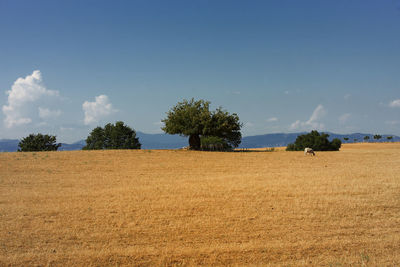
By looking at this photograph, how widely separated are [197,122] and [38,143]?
4547 centimetres

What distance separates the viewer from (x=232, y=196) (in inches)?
504

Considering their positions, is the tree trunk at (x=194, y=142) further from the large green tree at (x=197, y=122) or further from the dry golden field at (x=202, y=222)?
the dry golden field at (x=202, y=222)

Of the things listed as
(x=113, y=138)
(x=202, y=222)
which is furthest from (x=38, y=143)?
(x=202, y=222)

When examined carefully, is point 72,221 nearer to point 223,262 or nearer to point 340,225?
point 223,262

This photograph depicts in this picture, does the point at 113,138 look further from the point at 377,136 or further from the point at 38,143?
the point at 377,136

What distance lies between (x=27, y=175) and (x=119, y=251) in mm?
14257

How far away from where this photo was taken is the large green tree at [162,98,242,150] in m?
38.1

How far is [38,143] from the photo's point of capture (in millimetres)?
67688

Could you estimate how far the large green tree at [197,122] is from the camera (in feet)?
125

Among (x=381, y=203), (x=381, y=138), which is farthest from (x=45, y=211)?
(x=381, y=138)

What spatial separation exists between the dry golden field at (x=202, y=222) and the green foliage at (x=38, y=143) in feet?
183

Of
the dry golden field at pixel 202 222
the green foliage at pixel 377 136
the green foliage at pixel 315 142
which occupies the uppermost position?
the green foliage at pixel 377 136

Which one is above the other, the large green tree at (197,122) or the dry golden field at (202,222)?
the large green tree at (197,122)

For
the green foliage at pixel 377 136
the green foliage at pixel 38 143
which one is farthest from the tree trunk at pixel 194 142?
the green foliage at pixel 377 136
